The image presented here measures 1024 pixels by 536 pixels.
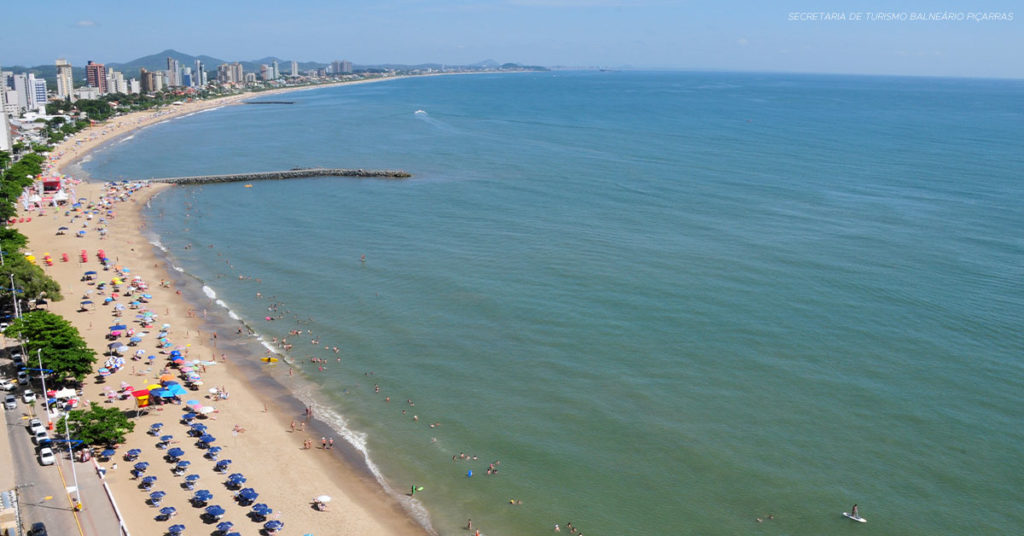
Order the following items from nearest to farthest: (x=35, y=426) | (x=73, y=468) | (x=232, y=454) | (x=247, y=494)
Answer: (x=73, y=468) → (x=247, y=494) → (x=35, y=426) → (x=232, y=454)

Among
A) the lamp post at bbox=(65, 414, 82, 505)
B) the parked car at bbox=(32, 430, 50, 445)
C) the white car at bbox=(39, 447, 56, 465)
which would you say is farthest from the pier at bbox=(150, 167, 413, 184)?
the white car at bbox=(39, 447, 56, 465)

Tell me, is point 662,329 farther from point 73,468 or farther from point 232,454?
point 73,468

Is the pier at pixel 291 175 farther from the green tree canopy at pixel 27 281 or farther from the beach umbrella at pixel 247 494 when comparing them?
the beach umbrella at pixel 247 494

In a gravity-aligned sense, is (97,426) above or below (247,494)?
above

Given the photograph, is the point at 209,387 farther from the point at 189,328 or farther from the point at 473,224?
the point at 473,224

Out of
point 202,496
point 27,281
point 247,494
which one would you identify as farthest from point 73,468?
point 27,281

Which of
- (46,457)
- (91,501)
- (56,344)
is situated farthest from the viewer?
(56,344)

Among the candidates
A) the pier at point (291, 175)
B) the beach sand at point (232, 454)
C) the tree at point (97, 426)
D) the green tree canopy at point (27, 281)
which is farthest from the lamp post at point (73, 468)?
the pier at point (291, 175)
